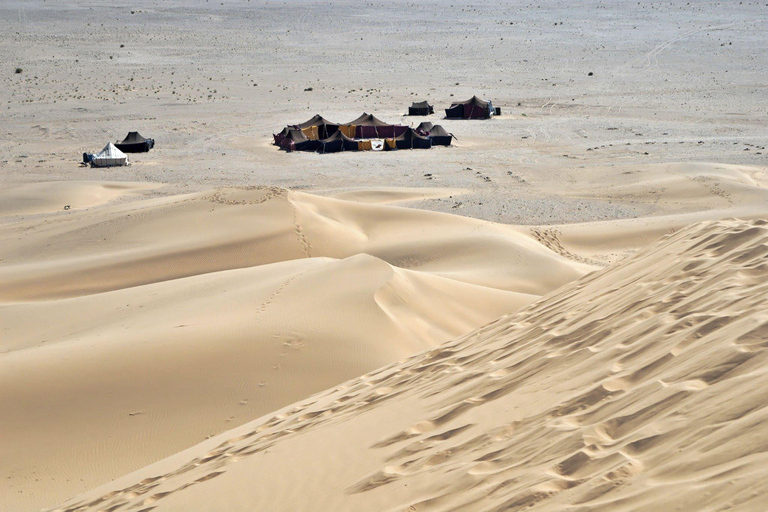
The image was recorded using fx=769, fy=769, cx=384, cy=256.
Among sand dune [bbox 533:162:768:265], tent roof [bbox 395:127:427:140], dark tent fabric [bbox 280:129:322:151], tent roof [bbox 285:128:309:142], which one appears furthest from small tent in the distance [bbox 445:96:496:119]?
sand dune [bbox 533:162:768:265]

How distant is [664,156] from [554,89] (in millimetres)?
20940

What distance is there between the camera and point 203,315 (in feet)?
28.6

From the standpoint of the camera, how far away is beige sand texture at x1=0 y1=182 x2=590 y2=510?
6480 mm

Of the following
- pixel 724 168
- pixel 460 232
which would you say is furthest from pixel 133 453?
pixel 724 168

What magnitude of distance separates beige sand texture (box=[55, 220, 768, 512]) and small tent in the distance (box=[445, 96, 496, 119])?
3352cm

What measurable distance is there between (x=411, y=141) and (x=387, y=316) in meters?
24.3

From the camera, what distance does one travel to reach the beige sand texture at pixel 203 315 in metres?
6.48

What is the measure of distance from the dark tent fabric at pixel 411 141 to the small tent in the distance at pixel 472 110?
8.07 metres

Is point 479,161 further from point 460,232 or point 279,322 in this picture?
point 279,322

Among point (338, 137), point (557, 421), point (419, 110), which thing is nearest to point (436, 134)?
point (338, 137)

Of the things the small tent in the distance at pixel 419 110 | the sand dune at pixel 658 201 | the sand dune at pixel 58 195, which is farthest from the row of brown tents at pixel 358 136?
the sand dune at pixel 58 195

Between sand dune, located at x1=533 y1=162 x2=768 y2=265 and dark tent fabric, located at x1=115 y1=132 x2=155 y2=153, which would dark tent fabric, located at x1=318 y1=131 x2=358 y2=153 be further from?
sand dune, located at x1=533 y1=162 x2=768 y2=265

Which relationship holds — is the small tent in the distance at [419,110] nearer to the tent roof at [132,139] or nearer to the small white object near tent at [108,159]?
the tent roof at [132,139]

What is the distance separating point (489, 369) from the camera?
4996mm
